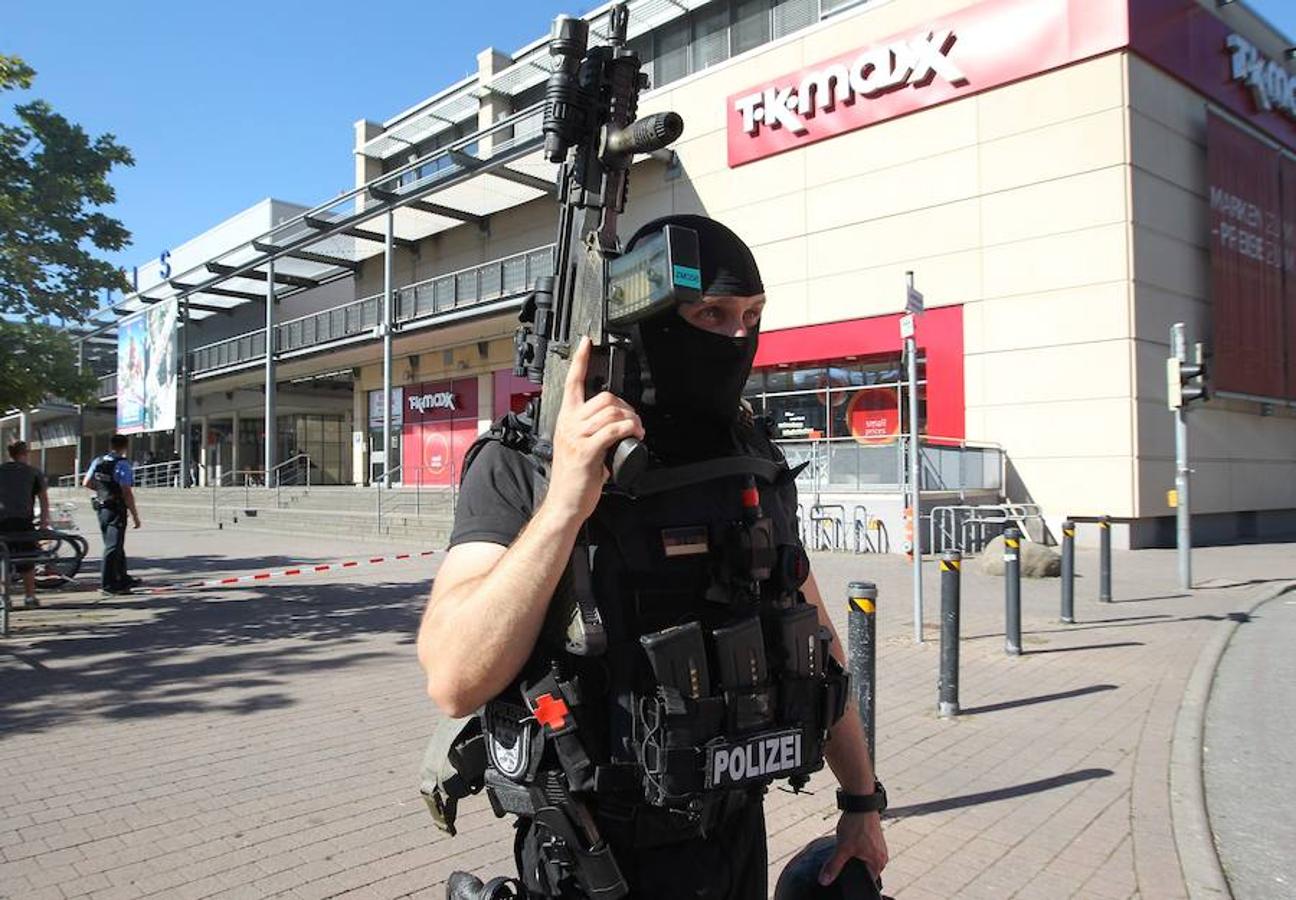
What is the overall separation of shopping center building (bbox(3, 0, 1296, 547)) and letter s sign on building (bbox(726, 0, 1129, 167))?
0.16ft

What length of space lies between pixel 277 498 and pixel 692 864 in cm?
2681

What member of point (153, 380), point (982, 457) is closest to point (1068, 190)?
point (982, 457)

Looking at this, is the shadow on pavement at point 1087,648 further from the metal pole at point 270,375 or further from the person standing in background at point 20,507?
the metal pole at point 270,375

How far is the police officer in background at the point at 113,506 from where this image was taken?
388 inches

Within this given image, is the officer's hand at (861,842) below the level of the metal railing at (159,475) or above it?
below

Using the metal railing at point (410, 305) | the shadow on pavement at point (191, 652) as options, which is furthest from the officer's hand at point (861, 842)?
the metal railing at point (410, 305)

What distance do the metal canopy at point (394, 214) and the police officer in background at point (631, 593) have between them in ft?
60.5

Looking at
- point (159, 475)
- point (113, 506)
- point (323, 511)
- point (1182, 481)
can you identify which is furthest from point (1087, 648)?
point (159, 475)

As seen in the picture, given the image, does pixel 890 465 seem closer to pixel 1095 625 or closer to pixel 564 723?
pixel 1095 625

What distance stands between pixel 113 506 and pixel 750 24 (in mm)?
19023

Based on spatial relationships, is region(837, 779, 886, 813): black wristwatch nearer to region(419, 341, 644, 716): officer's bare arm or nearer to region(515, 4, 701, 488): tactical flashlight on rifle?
region(419, 341, 644, 716): officer's bare arm

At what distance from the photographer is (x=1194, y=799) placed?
13.3 ft

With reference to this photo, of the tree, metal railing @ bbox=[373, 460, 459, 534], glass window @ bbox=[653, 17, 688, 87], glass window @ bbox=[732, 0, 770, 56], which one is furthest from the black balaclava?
glass window @ bbox=[653, 17, 688, 87]

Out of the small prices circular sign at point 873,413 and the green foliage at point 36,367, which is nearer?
the green foliage at point 36,367
